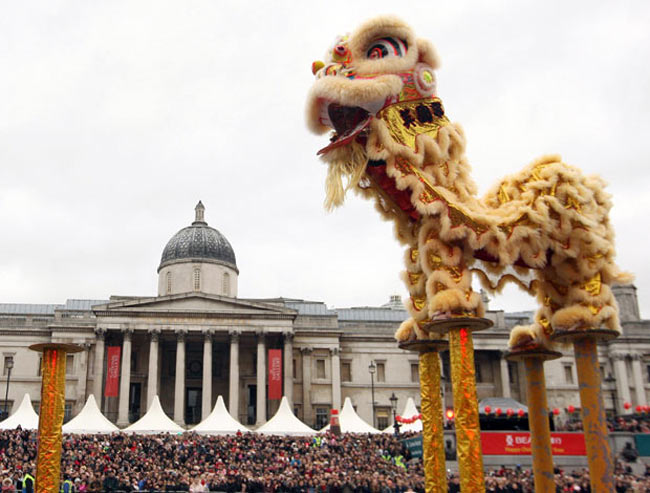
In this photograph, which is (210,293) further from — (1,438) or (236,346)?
(1,438)

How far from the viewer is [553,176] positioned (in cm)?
1415

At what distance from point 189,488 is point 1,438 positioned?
1309cm

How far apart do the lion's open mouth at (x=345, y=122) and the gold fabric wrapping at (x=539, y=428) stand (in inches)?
258

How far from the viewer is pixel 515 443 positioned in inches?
1291

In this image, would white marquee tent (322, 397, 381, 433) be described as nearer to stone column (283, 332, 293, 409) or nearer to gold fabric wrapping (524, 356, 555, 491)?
stone column (283, 332, 293, 409)

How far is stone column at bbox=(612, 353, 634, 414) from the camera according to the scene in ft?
220

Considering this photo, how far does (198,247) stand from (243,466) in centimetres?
3396

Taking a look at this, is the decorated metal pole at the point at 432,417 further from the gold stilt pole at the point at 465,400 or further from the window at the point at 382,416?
the window at the point at 382,416

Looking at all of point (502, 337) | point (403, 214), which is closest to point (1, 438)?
point (403, 214)

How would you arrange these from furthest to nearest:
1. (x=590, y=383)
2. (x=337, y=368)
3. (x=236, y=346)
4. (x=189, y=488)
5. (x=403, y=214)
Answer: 1. (x=337, y=368)
2. (x=236, y=346)
3. (x=189, y=488)
4. (x=403, y=214)
5. (x=590, y=383)

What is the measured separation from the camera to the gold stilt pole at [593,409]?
42.3 ft

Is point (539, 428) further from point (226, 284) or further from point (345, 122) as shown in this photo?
point (226, 284)

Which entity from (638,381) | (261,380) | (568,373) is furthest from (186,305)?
(638,381)

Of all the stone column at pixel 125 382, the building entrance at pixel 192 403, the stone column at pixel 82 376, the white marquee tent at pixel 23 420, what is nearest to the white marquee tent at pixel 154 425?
the white marquee tent at pixel 23 420
